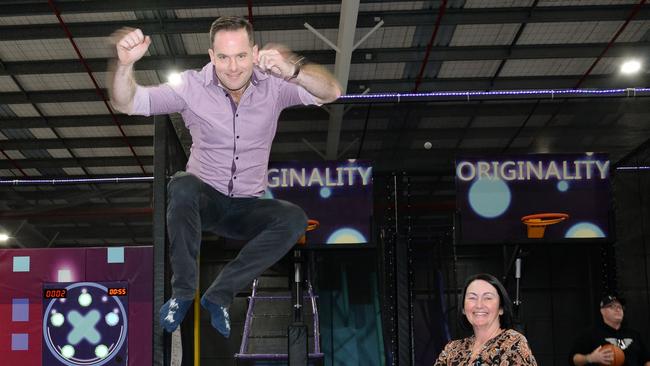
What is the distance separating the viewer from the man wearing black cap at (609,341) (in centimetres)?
580

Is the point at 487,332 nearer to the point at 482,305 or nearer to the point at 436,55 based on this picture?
the point at 482,305

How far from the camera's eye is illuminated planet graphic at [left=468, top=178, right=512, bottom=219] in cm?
513

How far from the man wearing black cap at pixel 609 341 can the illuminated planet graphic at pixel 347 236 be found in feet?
6.84

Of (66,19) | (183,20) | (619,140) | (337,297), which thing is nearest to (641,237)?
(619,140)

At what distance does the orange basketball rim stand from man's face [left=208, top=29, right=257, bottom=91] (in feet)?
9.26

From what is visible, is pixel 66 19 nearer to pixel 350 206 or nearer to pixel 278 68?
pixel 350 206

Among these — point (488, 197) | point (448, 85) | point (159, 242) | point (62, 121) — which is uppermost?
point (448, 85)

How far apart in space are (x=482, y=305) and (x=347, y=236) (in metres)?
1.76

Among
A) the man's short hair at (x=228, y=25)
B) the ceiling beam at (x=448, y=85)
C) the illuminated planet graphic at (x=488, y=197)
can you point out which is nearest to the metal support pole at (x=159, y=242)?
the man's short hair at (x=228, y=25)

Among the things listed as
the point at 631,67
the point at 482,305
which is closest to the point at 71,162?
the point at 631,67

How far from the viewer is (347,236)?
5207mm

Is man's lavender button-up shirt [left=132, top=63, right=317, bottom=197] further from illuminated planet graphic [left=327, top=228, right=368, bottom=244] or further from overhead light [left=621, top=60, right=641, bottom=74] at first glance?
overhead light [left=621, top=60, right=641, bottom=74]

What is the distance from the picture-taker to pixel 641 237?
21.6ft

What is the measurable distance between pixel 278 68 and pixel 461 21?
8927 millimetres
